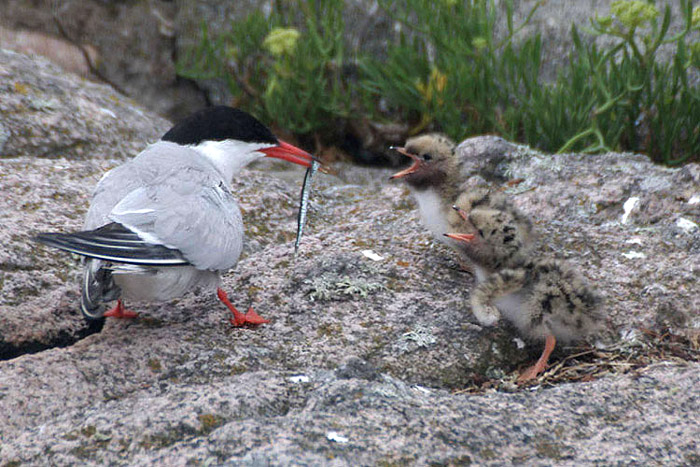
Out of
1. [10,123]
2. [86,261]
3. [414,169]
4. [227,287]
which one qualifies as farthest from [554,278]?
[10,123]

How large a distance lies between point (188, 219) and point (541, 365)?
1.33 m

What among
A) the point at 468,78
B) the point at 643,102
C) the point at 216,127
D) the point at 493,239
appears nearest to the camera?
the point at 493,239

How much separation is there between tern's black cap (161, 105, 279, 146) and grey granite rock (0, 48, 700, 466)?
0.54 m

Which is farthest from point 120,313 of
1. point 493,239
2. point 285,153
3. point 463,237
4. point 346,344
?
point 493,239

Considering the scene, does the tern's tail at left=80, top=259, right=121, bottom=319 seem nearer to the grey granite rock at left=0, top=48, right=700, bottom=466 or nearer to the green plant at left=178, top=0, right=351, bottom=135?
the grey granite rock at left=0, top=48, right=700, bottom=466

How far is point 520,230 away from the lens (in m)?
3.25

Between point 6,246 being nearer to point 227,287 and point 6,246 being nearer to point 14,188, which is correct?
point 14,188

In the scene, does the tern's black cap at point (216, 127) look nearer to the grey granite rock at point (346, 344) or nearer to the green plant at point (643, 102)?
the grey granite rock at point (346, 344)

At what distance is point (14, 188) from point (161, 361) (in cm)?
165

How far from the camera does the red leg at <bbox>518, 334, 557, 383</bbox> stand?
272cm

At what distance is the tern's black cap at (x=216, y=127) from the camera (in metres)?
3.24

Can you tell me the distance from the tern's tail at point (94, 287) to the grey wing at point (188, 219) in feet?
0.54

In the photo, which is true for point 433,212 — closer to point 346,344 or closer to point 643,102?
point 346,344

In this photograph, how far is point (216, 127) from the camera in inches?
128
